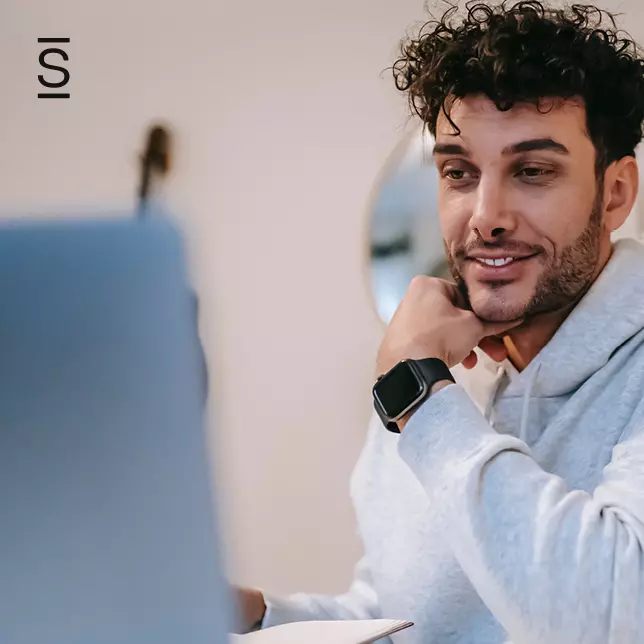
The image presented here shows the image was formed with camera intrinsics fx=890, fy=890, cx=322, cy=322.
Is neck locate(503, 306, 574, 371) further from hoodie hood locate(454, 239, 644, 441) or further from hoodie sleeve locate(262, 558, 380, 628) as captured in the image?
hoodie sleeve locate(262, 558, 380, 628)

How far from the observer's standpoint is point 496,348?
1148 mm

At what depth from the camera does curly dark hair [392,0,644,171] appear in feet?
3.39

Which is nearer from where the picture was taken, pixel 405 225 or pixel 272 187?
pixel 405 225

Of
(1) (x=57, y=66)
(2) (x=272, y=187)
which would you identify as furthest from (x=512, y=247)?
(1) (x=57, y=66)

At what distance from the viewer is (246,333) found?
5.74ft

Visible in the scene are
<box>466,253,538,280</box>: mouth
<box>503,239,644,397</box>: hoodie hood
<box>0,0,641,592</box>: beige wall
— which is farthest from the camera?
<box>0,0,641,592</box>: beige wall

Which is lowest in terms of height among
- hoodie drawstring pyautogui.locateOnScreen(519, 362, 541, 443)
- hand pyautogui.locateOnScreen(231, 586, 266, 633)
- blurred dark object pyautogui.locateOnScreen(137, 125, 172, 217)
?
hand pyautogui.locateOnScreen(231, 586, 266, 633)

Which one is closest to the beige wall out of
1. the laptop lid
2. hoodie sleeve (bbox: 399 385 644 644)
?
hoodie sleeve (bbox: 399 385 644 644)

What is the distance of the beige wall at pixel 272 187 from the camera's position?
67.0 inches

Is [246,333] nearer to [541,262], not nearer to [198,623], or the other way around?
[541,262]

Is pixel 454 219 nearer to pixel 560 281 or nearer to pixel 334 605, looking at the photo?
pixel 560 281

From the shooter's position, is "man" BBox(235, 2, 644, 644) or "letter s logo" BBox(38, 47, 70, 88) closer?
"man" BBox(235, 2, 644, 644)

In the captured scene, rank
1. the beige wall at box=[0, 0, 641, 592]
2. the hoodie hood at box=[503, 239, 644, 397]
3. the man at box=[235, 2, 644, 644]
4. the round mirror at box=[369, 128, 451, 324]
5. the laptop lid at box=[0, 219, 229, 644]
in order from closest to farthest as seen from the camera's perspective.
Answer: the laptop lid at box=[0, 219, 229, 644] → the man at box=[235, 2, 644, 644] → the hoodie hood at box=[503, 239, 644, 397] → the round mirror at box=[369, 128, 451, 324] → the beige wall at box=[0, 0, 641, 592]

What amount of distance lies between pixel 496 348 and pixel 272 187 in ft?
2.41
